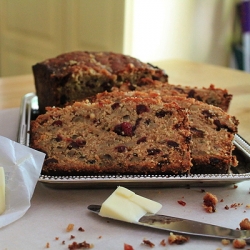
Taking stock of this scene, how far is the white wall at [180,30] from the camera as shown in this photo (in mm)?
4645

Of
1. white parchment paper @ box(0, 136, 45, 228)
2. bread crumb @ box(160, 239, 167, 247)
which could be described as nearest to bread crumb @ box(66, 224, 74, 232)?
white parchment paper @ box(0, 136, 45, 228)

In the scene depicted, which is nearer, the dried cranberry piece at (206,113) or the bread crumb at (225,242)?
the bread crumb at (225,242)

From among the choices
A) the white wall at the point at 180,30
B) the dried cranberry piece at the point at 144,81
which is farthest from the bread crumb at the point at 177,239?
the white wall at the point at 180,30

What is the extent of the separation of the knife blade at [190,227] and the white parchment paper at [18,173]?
15.3 inches

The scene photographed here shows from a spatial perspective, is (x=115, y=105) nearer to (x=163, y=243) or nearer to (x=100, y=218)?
(x=100, y=218)

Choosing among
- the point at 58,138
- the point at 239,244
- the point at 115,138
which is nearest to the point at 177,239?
the point at 239,244

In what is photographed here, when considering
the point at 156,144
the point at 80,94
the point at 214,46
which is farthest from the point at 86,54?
the point at 214,46

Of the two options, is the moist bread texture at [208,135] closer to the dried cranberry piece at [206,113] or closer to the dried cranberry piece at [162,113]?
the dried cranberry piece at [206,113]

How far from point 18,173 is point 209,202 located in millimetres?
667

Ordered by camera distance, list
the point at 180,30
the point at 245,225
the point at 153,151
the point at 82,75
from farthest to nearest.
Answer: the point at 180,30
the point at 82,75
the point at 153,151
the point at 245,225

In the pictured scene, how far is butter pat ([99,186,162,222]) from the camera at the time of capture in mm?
1251

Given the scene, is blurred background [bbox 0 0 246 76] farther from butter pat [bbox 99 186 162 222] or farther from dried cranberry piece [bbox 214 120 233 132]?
butter pat [bbox 99 186 162 222]

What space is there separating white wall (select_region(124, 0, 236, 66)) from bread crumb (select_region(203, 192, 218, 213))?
3443 mm

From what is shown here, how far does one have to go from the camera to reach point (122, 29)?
4578 mm
